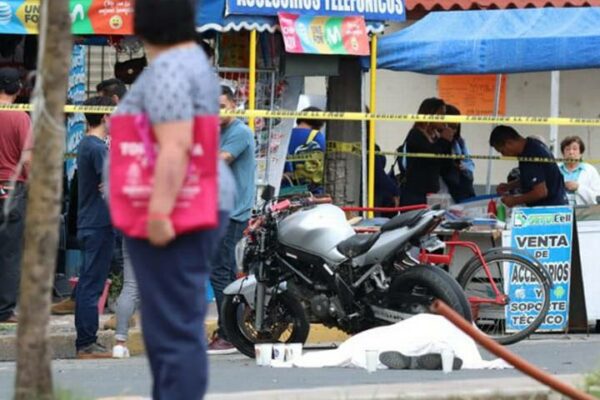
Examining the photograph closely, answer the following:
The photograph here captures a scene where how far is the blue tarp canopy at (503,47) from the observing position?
12562 mm

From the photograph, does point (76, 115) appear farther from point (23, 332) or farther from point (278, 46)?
point (23, 332)

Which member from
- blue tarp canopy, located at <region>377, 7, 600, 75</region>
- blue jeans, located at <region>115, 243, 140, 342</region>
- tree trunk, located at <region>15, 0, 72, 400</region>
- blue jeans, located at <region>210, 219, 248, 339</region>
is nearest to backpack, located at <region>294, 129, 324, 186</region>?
blue tarp canopy, located at <region>377, 7, 600, 75</region>

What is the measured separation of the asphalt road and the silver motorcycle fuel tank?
0.85m

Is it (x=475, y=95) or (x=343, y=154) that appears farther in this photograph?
(x=475, y=95)

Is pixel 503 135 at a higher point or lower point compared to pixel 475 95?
lower

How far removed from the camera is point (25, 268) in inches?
221

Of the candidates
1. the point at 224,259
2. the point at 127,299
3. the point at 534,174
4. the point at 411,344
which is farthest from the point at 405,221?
the point at 534,174

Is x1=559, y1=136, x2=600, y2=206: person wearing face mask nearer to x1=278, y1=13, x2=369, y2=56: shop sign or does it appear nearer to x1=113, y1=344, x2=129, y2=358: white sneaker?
x1=278, y1=13, x2=369, y2=56: shop sign

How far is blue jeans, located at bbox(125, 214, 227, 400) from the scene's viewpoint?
500 cm

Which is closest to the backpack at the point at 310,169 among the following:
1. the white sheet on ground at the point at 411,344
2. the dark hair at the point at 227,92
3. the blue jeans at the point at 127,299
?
the dark hair at the point at 227,92

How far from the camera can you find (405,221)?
9477 millimetres

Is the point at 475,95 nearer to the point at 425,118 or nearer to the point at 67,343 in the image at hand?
the point at 425,118

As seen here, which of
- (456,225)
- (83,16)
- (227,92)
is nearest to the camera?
(227,92)

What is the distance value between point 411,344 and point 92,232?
91.2 inches
